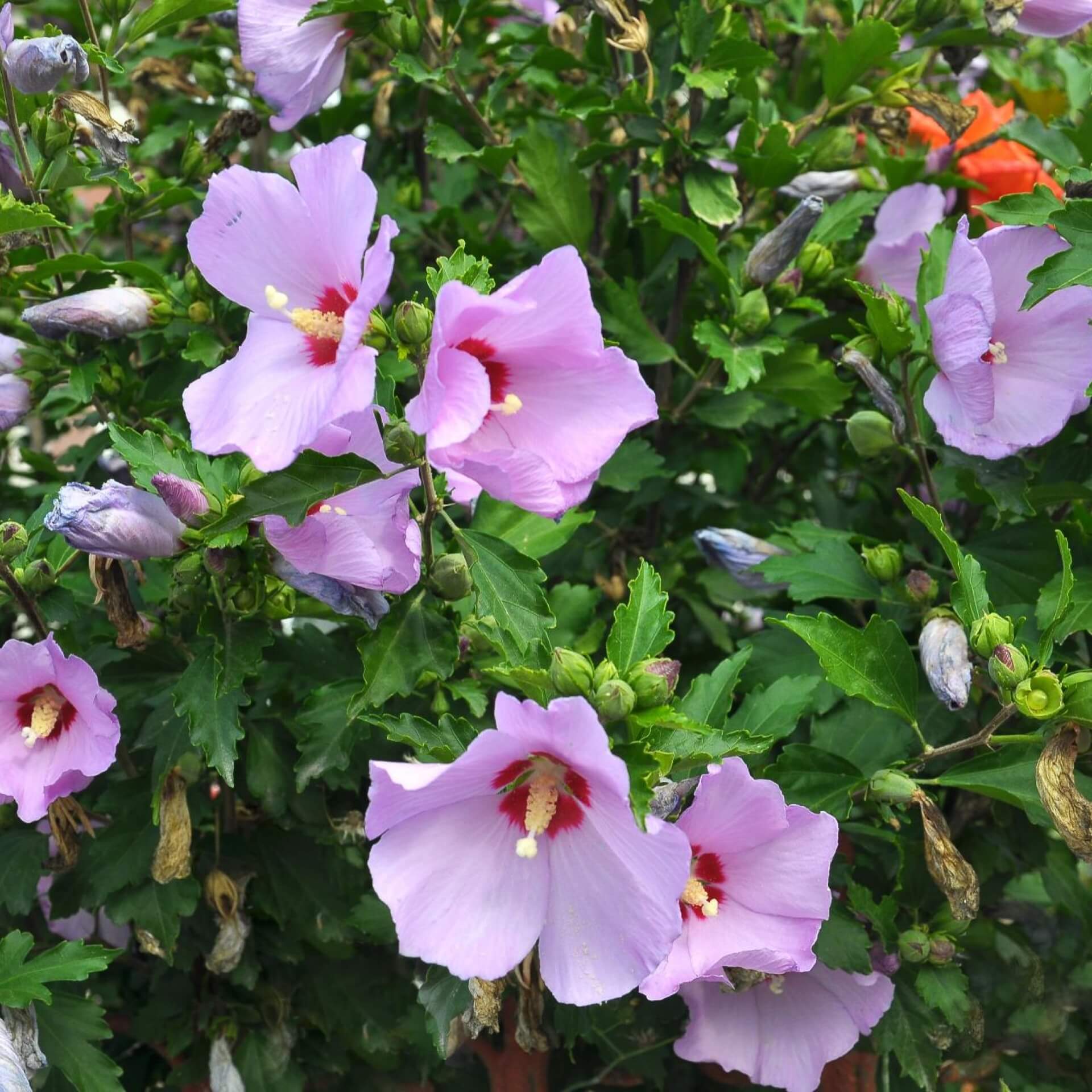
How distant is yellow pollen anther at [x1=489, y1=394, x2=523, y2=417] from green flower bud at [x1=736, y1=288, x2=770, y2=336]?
18.7 inches

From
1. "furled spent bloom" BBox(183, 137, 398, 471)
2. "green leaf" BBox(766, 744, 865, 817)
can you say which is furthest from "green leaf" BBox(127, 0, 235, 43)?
"green leaf" BBox(766, 744, 865, 817)

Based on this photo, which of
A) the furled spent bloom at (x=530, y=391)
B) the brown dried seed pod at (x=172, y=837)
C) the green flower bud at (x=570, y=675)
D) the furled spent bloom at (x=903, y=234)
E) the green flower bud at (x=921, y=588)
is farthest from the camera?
the furled spent bloom at (x=903, y=234)

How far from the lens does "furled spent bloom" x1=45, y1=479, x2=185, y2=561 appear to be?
3.08 feet

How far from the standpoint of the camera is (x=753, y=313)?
4.22 ft

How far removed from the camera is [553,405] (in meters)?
0.91

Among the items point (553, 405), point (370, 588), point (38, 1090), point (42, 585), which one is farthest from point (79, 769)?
point (553, 405)

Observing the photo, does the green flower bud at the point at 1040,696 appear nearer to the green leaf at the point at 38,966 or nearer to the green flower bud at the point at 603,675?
the green flower bud at the point at 603,675

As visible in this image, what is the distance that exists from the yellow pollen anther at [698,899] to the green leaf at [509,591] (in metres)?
0.23

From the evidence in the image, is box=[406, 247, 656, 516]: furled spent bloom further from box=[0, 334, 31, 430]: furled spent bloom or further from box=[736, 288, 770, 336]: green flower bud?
box=[0, 334, 31, 430]: furled spent bloom

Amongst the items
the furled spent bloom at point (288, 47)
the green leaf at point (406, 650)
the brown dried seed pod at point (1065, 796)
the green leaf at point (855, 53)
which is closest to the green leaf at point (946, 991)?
the brown dried seed pod at point (1065, 796)

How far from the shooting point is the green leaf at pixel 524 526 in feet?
3.83

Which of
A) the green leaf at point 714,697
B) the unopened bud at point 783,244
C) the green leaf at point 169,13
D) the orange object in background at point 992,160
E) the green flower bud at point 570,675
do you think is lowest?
the green leaf at point 714,697

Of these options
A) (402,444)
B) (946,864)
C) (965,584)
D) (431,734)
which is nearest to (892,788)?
(946,864)

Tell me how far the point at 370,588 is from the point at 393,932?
1.58 feet
